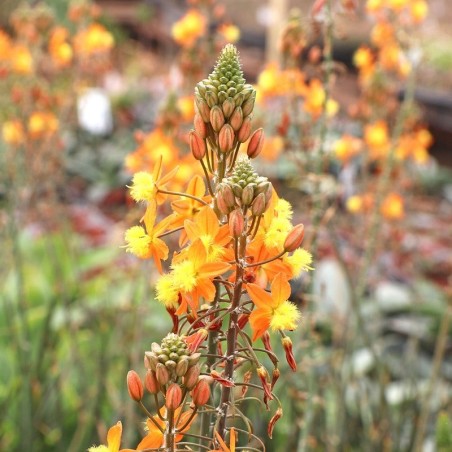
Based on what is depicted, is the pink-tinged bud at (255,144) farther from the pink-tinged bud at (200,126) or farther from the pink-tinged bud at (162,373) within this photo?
the pink-tinged bud at (162,373)

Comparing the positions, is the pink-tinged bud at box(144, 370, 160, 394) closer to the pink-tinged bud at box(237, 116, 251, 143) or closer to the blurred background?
the pink-tinged bud at box(237, 116, 251, 143)

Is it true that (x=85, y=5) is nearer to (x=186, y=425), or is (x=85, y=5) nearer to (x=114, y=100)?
(x=186, y=425)

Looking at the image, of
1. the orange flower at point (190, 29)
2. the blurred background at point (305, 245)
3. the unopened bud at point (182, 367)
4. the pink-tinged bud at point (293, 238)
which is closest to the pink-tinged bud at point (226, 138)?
the pink-tinged bud at point (293, 238)

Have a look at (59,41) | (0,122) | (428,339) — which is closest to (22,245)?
(0,122)

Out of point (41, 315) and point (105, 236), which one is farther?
point (105, 236)

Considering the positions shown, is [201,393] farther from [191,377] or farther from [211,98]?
[211,98]

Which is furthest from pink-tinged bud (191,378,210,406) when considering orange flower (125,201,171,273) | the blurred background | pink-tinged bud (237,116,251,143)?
the blurred background
